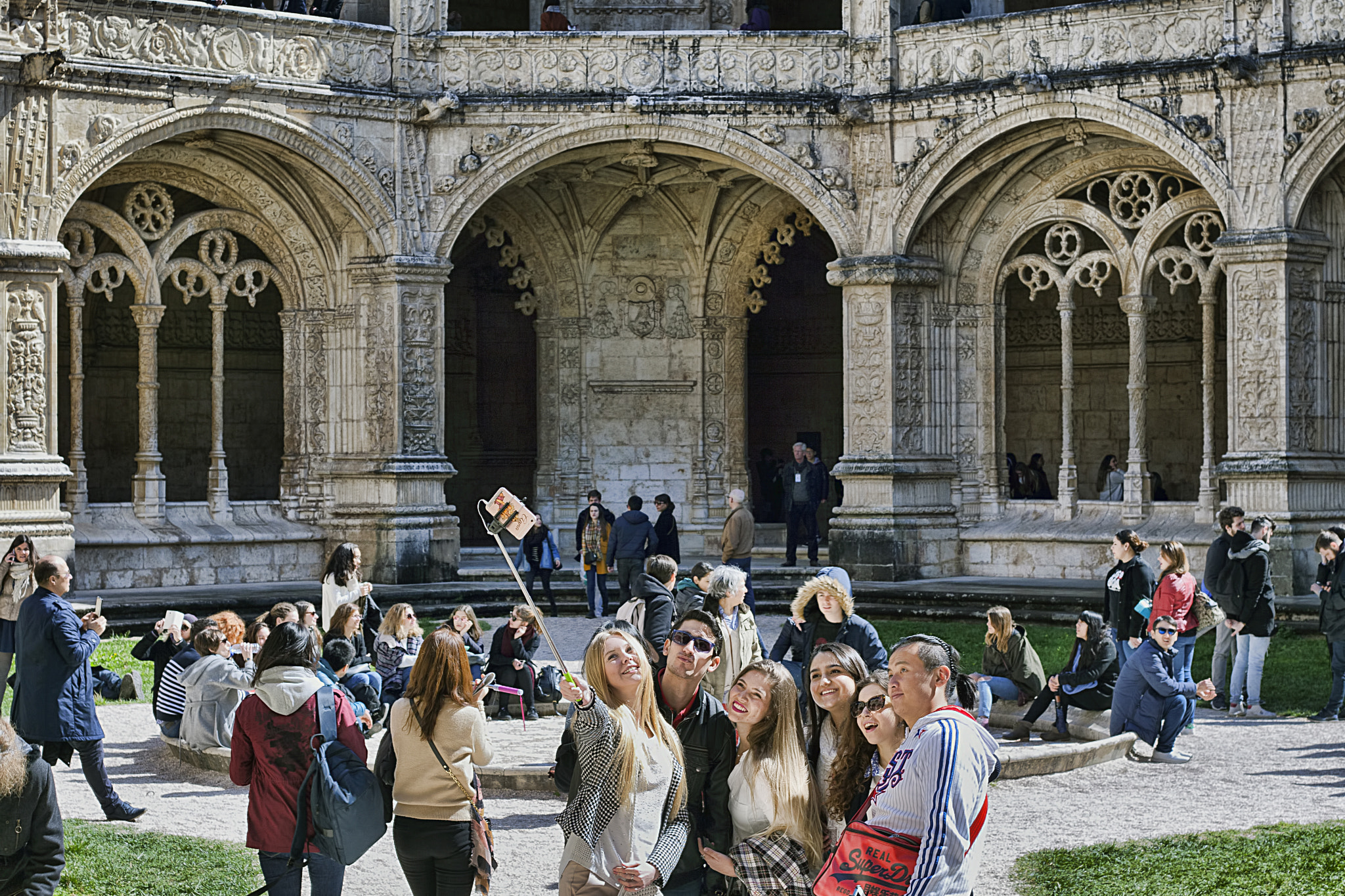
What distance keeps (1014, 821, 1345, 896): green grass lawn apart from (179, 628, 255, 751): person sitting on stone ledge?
489 centimetres

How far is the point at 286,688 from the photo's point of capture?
19.9 ft

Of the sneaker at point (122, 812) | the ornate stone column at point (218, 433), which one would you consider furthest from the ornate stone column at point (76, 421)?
A: the sneaker at point (122, 812)

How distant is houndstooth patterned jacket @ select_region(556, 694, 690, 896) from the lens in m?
5.45

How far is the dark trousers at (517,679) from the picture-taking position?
11.9 meters

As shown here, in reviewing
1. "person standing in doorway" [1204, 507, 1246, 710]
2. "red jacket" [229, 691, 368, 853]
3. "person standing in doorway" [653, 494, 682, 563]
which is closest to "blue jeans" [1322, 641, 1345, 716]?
"person standing in doorway" [1204, 507, 1246, 710]

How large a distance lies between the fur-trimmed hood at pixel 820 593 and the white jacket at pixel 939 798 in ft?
15.0

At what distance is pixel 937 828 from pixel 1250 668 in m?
8.77

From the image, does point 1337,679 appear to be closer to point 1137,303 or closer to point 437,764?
point 1137,303

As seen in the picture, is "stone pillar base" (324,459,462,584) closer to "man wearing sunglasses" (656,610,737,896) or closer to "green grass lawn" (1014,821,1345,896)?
"green grass lawn" (1014,821,1345,896)

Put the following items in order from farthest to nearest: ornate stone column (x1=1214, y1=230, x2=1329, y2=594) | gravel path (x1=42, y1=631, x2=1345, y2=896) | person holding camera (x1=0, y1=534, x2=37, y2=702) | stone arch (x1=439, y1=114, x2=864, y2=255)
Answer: stone arch (x1=439, y1=114, x2=864, y2=255)
ornate stone column (x1=1214, y1=230, x2=1329, y2=594)
person holding camera (x1=0, y1=534, x2=37, y2=702)
gravel path (x1=42, y1=631, x2=1345, y2=896)

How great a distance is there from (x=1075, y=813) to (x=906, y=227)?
10.2m

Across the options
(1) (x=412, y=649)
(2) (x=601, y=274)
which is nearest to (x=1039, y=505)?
(2) (x=601, y=274)

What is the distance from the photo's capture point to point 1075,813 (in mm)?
8984

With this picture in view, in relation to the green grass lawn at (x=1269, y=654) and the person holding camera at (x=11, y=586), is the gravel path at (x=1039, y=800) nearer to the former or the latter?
the person holding camera at (x=11, y=586)
